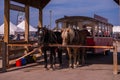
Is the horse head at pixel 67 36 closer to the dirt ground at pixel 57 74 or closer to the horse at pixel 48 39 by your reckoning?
the horse at pixel 48 39

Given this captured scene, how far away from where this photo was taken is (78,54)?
18.1 meters

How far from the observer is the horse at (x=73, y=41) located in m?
16.2

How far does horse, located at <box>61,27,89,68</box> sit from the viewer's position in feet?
53.2

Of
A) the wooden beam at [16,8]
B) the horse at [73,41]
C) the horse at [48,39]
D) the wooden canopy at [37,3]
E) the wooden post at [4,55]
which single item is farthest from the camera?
the wooden canopy at [37,3]

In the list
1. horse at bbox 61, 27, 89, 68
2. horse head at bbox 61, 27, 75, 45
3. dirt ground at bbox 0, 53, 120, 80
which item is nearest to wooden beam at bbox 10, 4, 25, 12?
horse at bbox 61, 27, 89, 68

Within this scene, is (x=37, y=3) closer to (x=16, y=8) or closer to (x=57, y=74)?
(x=16, y=8)

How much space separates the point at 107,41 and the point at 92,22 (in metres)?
3.91

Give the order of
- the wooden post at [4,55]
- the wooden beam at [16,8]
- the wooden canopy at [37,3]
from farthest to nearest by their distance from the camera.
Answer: the wooden canopy at [37,3], the wooden beam at [16,8], the wooden post at [4,55]

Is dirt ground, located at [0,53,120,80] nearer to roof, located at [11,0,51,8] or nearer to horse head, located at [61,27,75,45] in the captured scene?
horse head, located at [61,27,75,45]

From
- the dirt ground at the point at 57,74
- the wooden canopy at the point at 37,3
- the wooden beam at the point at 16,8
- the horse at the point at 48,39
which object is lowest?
the dirt ground at the point at 57,74

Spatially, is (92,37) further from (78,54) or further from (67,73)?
(67,73)

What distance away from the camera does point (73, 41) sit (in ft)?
55.2

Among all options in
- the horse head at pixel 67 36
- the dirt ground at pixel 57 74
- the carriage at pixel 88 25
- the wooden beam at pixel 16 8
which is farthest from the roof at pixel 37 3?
the dirt ground at pixel 57 74

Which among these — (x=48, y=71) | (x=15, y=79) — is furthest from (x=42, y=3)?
(x=15, y=79)
